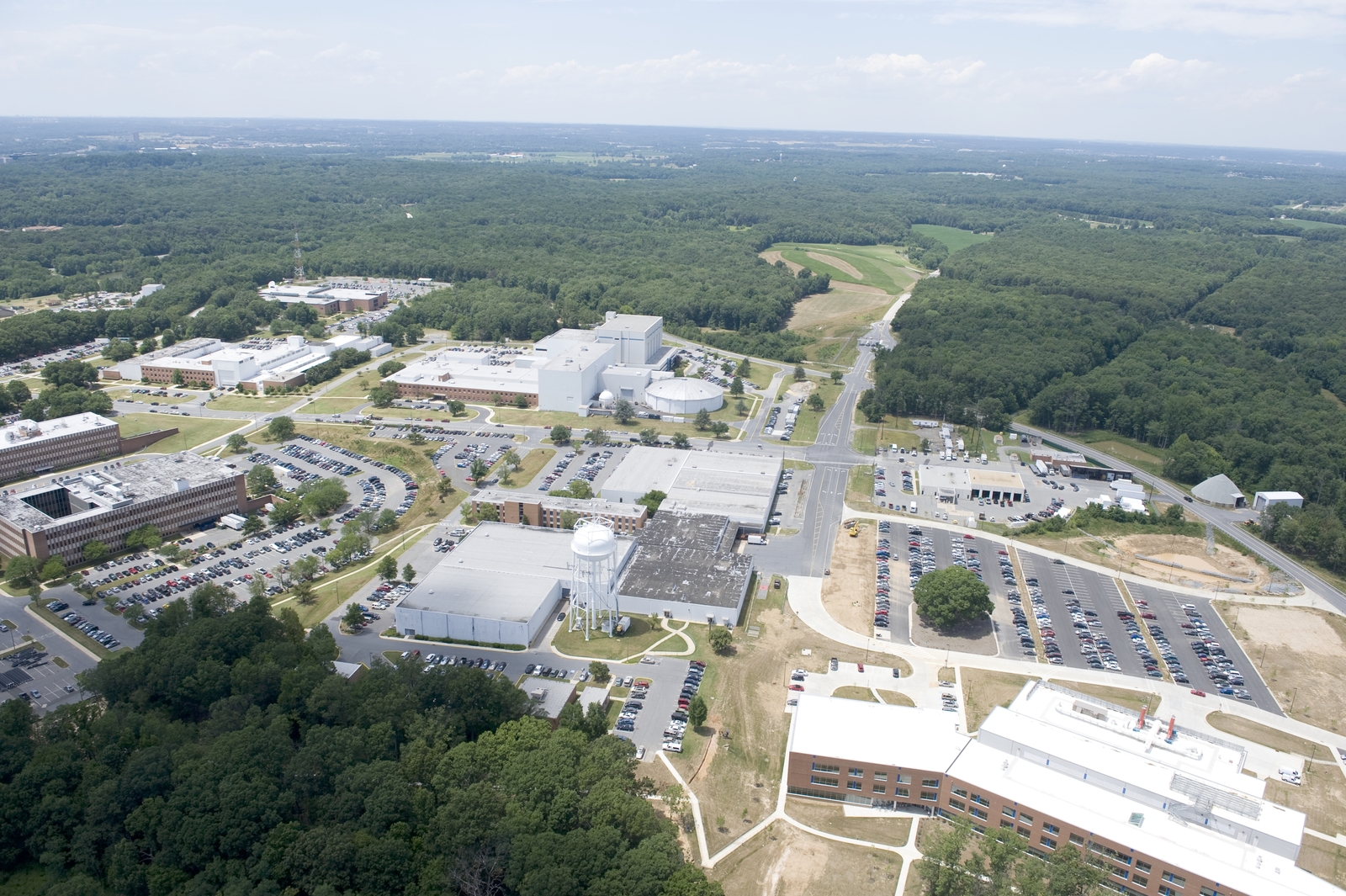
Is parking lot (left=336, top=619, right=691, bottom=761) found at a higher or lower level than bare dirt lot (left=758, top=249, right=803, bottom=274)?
lower

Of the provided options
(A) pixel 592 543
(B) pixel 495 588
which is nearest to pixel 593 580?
(A) pixel 592 543

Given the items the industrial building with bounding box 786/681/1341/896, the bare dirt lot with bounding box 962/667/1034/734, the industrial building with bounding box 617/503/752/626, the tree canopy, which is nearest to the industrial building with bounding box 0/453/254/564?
the industrial building with bounding box 617/503/752/626

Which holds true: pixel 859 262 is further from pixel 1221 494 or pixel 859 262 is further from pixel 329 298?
pixel 1221 494

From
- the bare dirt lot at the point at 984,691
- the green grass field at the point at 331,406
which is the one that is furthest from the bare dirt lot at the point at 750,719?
the green grass field at the point at 331,406

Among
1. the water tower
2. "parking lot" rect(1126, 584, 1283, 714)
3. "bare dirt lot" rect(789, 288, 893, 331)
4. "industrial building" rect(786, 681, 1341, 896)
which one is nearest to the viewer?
"industrial building" rect(786, 681, 1341, 896)

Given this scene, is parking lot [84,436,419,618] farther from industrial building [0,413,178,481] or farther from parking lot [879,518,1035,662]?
parking lot [879,518,1035,662]
